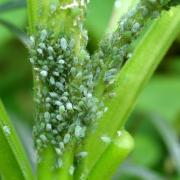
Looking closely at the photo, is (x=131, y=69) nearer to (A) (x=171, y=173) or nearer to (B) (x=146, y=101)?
(A) (x=171, y=173)

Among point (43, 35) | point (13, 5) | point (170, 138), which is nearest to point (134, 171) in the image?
point (170, 138)

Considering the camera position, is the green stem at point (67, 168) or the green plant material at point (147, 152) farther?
the green plant material at point (147, 152)

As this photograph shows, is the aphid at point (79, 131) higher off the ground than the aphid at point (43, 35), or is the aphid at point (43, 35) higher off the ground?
the aphid at point (43, 35)

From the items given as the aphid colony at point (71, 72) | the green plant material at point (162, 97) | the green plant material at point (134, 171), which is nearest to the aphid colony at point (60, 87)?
the aphid colony at point (71, 72)

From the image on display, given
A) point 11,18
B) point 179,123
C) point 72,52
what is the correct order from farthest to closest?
point 179,123, point 11,18, point 72,52

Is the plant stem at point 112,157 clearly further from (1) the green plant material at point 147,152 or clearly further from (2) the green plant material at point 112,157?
(1) the green plant material at point 147,152

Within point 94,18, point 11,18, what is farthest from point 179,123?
point 11,18
